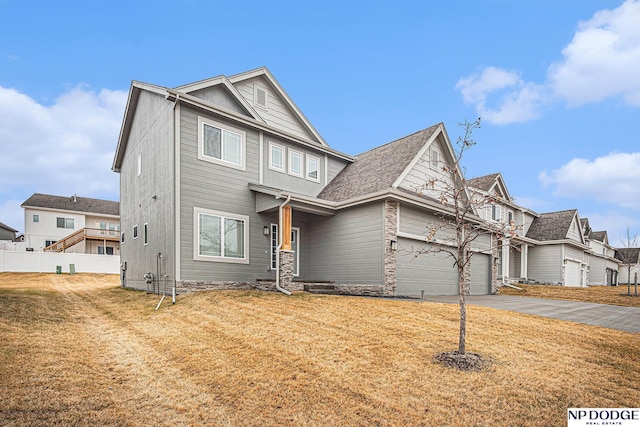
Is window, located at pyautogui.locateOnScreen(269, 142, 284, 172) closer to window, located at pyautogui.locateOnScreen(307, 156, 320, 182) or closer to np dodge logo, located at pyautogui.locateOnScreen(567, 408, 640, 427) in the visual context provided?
window, located at pyautogui.locateOnScreen(307, 156, 320, 182)

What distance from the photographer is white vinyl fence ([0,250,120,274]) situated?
2605 cm

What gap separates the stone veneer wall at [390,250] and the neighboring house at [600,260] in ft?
86.1

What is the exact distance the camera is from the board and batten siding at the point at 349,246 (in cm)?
1309

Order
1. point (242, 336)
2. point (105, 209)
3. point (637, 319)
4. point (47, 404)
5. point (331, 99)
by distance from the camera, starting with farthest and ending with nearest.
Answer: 1. point (105, 209)
2. point (331, 99)
3. point (637, 319)
4. point (242, 336)
5. point (47, 404)

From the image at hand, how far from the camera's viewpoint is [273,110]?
52.5ft

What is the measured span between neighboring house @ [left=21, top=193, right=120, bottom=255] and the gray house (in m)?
18.2

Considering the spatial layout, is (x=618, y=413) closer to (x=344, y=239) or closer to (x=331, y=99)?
(x=344, y=239)

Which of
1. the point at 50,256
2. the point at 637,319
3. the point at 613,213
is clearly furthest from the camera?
the point at 613,213

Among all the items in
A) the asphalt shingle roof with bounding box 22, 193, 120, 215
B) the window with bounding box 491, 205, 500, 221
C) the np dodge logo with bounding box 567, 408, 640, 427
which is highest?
the asphalt shingle roof with bounding box 22, 193, 120, 215

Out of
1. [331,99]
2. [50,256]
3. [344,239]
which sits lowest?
[50,256]

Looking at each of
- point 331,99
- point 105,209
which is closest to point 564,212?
point 331,99

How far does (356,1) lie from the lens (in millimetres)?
14648

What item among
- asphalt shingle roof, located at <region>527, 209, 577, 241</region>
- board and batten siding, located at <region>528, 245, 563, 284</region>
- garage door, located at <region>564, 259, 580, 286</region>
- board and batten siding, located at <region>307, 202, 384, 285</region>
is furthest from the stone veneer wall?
garage door, located at <region>564, 259, 580, 286</region>

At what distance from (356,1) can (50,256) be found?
91.3 feet
